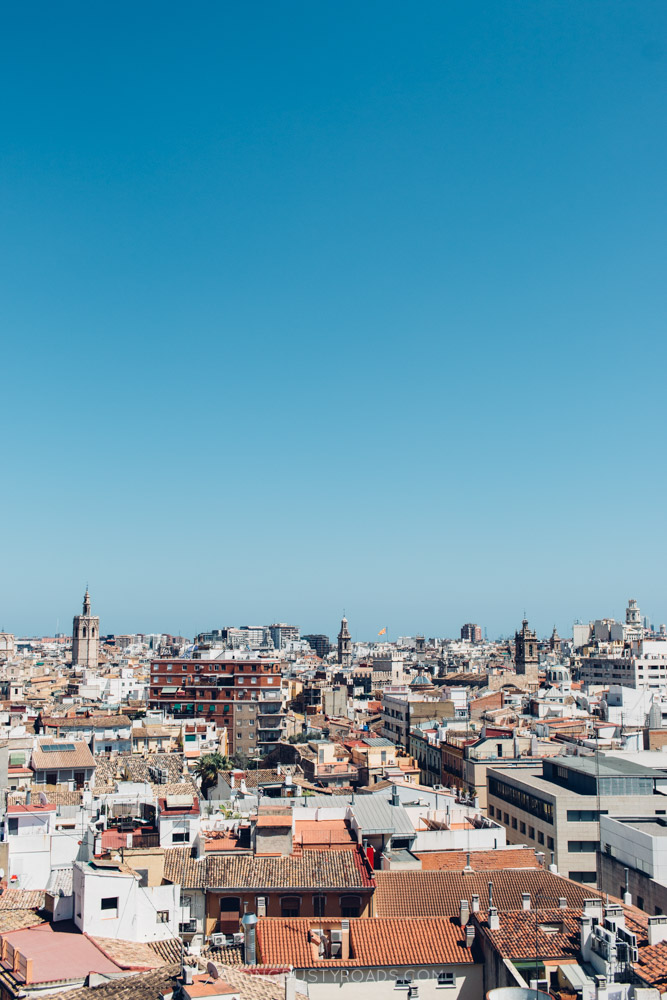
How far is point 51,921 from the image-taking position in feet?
74.8

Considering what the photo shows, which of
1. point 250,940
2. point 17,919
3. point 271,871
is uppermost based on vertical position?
point 17,919

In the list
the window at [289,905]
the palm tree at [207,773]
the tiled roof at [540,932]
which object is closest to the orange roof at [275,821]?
the window at [289,905]

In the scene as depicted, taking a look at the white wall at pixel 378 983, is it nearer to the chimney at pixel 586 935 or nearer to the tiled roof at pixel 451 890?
the chimney at pixel 586 935

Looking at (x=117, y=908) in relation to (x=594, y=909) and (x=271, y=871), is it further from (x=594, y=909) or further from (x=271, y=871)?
(x=594, y=909)

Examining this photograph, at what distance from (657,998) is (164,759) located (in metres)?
43.3

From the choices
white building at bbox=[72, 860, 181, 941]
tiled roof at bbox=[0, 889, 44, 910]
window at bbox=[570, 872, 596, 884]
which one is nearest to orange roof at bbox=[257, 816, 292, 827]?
tiled roof at bbox=[0, 889, 44, 910]

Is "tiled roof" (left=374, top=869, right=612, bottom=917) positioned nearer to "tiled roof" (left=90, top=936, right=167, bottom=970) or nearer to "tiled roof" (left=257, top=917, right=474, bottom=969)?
"tiled roof" (left=257, top=917, right=474, bottom=969)

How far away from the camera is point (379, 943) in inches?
955

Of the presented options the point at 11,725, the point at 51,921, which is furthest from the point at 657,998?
the point at 11,725

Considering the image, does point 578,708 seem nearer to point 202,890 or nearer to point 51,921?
point 202,890

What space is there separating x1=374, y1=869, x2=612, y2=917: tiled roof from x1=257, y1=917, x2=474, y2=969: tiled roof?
4.02 meters

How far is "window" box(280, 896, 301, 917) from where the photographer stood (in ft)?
92.9

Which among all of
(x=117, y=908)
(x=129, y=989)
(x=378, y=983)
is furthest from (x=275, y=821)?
(x=129, y=989)

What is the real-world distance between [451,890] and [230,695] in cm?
5983
